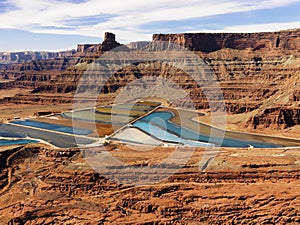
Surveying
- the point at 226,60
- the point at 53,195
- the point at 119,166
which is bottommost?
the point at 53,195

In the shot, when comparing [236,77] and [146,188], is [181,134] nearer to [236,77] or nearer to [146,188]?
[146,188]

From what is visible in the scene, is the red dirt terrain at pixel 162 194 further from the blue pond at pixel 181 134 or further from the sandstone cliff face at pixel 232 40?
the sandstone cliff face at pixel 232 40

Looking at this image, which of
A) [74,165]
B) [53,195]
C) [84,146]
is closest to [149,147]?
[84,146]

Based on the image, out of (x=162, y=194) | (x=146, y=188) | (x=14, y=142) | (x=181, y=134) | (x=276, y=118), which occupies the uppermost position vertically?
(x=276, y=118)

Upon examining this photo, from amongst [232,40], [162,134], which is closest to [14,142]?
[162,134]

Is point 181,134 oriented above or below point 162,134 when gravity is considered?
below

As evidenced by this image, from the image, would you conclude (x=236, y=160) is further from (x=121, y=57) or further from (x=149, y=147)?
(x=121, y=57)

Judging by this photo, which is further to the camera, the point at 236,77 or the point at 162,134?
the point at 236,77
